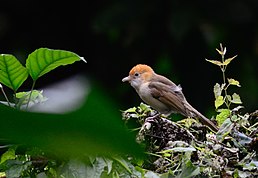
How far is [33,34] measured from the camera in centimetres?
480

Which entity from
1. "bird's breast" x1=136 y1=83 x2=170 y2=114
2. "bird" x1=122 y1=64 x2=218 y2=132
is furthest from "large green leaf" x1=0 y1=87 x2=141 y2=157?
"bird's breast" x1=136 y1=83 x2=170 y2=114

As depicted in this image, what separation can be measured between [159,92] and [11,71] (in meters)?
1.84

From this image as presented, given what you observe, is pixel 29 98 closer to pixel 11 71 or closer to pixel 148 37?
pixel 11 71

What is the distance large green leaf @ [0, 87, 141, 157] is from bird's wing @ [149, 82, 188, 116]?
6.93ft

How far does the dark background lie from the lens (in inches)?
167

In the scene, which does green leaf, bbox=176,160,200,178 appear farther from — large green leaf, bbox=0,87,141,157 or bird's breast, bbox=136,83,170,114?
bird's breast, bbox=136,83,170,114

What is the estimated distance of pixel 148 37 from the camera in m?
4.68

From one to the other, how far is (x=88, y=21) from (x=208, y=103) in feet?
3.99

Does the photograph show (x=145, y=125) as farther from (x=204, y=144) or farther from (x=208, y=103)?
(x=208, y=103)

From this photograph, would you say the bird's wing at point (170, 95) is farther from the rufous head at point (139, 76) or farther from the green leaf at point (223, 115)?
the green leaf at point (223, 115)

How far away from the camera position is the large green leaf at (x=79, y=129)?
29 centimetres

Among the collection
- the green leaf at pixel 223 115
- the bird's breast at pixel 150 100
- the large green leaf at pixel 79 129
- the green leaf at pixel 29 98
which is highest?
the large green leaf at pixel 79 129

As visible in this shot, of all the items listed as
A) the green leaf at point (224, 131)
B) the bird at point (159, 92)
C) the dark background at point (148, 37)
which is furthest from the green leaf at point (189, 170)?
the dark background at point (148, 37)

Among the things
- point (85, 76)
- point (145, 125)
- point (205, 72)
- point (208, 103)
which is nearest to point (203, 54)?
point (205, 72)
